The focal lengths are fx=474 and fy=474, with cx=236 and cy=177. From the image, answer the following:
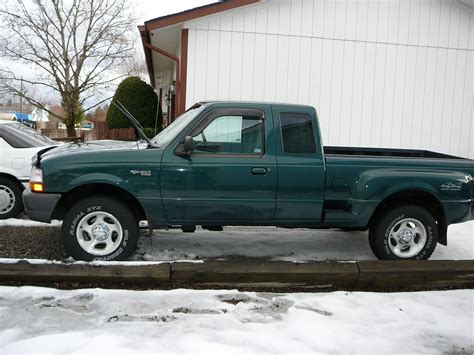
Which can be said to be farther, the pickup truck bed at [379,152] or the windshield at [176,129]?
the pickup truck bed at [379,152]

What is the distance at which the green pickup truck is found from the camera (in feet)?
16.3

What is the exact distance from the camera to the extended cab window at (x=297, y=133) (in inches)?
207

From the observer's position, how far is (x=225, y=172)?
506 centimetres

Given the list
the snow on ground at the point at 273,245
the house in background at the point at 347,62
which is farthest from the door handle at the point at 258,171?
the house in background at the point at 347,62

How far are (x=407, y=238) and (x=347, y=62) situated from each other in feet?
21.7

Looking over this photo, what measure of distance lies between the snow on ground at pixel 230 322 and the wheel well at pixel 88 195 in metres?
0.98

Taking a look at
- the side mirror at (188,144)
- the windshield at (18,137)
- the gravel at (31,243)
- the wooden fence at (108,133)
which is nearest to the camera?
the side mirror at (188,144)

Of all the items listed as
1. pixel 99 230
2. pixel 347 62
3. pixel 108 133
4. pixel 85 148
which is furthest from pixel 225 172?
pixel 108 133

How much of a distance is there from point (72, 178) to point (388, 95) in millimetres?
8579

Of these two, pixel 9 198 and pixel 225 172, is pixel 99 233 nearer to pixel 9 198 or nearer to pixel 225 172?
pixel 225 172

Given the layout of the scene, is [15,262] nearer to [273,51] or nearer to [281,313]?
[281,313]

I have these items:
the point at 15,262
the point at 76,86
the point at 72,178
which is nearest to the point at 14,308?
the point at 15,262

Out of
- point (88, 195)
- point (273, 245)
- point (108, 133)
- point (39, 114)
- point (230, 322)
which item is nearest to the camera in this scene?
point (230, 322)

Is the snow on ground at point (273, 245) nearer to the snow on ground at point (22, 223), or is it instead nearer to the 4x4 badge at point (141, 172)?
the 4x4 badge at point (141, 172)
